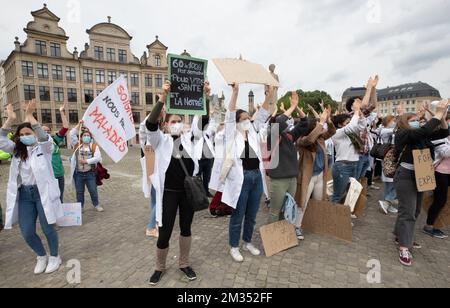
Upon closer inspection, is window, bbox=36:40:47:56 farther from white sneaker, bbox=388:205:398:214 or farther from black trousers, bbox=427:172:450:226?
black trousers, bbox=427:172:450:226

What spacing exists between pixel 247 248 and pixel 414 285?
85.9 inches

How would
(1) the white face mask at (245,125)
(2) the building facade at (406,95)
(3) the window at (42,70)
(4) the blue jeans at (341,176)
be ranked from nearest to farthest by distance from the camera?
(1) the white face mask at (245,125) → (4) the blue jeans at (341,176) → (3) the window at (42,70) → (2) the building facade at (406,95)

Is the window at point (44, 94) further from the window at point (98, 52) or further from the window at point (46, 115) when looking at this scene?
the window at point (98, 52)

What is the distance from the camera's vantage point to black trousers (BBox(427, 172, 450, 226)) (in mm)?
4379

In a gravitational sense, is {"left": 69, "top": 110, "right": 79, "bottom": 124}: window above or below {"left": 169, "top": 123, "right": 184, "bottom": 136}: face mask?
above

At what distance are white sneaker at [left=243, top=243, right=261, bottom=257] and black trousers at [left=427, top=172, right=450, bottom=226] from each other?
10.7 feet

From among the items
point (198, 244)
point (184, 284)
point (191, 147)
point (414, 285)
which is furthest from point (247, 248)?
point (414, 285)

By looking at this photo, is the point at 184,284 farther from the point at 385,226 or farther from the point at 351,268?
the point at 385,226

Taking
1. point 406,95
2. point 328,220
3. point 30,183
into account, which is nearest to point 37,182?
point 30,183

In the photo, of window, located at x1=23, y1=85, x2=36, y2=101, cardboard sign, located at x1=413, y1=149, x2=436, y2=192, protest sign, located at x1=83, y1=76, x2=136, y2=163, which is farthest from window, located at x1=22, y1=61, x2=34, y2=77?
cardboard sign, located at x1=413, y1=149, x2=436, y2=192

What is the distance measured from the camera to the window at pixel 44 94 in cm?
3638

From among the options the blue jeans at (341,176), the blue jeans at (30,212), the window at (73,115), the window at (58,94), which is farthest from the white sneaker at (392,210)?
the window at (58,94)

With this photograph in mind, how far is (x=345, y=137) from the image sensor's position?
4.95 metres

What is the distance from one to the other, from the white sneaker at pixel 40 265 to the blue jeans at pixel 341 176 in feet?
16.2
